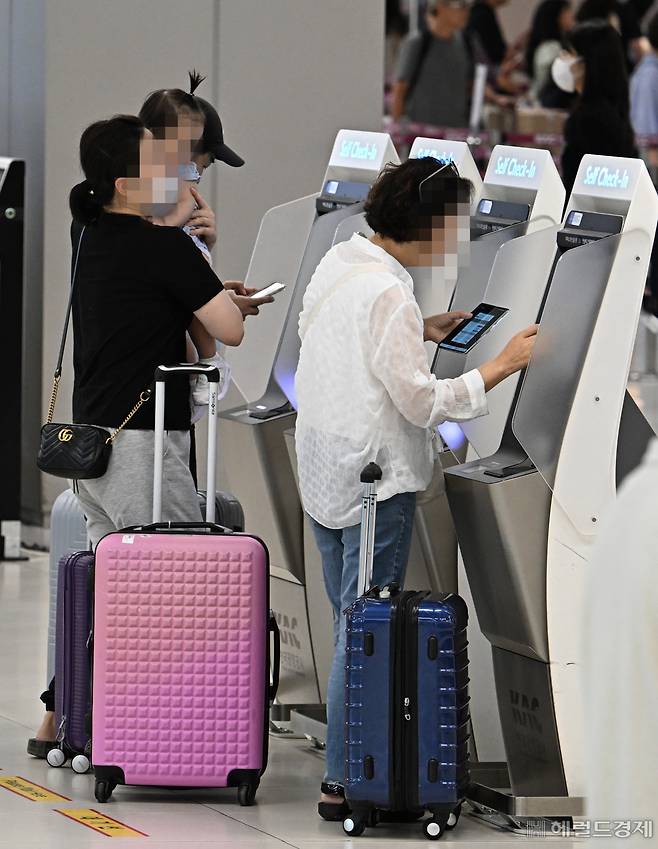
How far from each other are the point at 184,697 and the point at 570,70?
4.46 meters

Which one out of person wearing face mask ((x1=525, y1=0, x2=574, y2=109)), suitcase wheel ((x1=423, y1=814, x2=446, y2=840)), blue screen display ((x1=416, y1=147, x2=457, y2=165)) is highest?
person wearing face mask ((x1=525, y1=0, x2=574, y2=109))

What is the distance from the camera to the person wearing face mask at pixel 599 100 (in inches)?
276

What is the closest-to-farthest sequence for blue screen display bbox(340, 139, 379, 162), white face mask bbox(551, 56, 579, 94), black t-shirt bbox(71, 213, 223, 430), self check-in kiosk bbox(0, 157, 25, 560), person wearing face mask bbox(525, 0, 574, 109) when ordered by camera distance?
black t-shirt bbox(71, 213, 223, 430)
blue screen display bbox(340, 139, 379, 162)
self check-in kiosk bbox(0, 157, 25, 560)
white face mask bbox(551, 56, 579, 94)
person wearing face mask bbox(525, 0, 574, 109)

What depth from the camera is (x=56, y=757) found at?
4.06m

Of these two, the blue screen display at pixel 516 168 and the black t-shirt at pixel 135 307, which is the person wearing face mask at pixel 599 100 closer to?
the blue screen display at pixel 516 168

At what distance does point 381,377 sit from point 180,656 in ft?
2.63

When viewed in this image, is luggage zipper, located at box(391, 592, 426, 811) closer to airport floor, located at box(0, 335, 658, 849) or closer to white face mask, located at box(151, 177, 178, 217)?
airport floor, located at box(0, 335, 658, 849)

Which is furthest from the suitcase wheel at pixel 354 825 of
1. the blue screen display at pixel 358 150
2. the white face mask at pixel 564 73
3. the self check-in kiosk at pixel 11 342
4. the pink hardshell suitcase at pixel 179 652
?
the white face mask at pixel 564 73

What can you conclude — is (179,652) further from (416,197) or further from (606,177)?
(606,177)

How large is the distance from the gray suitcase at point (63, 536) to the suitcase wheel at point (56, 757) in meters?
0.27

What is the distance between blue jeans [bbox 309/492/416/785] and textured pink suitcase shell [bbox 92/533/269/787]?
0.50 ft

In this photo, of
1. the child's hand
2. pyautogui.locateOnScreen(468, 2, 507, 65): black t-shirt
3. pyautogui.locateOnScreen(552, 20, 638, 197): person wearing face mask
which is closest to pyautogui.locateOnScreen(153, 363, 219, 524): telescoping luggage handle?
the child's hand

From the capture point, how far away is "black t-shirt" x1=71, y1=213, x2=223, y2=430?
3738 millimetres

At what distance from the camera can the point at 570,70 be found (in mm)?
7352
